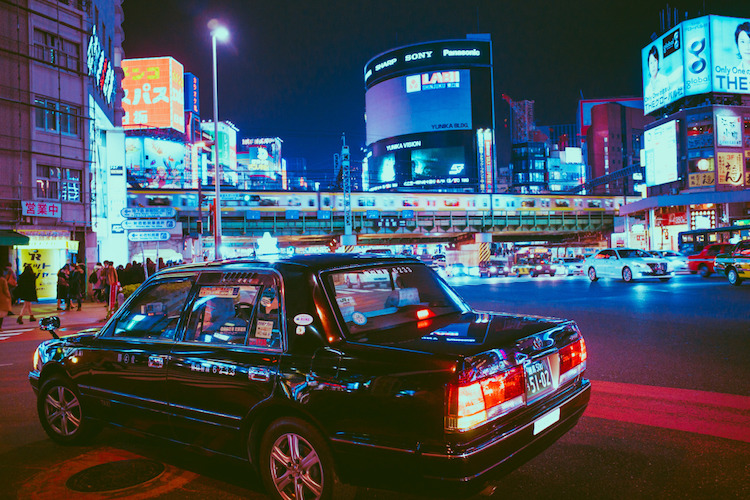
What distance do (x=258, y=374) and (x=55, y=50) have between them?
26.8 m

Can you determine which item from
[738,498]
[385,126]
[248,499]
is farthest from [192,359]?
[385,126]

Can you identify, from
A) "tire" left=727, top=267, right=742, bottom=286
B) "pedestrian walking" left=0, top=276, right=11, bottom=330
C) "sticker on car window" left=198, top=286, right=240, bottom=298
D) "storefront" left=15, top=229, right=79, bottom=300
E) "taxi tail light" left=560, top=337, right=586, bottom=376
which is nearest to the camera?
"taxi tail light" left=560, top=337, right=586, bottom=376

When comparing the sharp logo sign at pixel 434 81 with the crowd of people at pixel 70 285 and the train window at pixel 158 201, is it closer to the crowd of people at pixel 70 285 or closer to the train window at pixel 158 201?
the train window at pixel 158 201

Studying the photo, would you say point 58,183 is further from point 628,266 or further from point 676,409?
point 676,409

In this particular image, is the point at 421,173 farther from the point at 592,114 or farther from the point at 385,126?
the point at 592,114

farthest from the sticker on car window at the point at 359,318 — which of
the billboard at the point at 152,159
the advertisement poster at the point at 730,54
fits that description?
the billboard at the point at 152,159

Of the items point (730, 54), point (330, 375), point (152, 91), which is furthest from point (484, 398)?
point (152, 91)

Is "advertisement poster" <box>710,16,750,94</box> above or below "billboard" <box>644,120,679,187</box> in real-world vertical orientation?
above

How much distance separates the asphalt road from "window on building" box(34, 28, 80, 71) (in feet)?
67.7

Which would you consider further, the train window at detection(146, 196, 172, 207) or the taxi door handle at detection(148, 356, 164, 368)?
the train window at detection(146, 196, 172, 207)

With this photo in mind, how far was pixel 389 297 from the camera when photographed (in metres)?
4.11

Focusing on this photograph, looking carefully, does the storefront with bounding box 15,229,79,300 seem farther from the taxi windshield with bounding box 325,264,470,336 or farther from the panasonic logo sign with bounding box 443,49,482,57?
the panasonic logo sign with bounding box 443,49,482,57

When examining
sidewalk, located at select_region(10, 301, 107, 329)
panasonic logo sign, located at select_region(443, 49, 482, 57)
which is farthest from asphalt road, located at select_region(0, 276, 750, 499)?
panasonic logo sign, located at select_region(443, 49, 482, 57)

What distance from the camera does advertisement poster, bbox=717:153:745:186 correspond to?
50.7 metres
